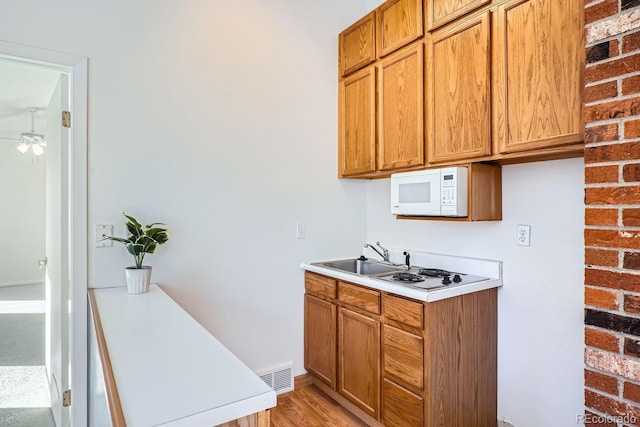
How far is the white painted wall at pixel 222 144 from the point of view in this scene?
207cm

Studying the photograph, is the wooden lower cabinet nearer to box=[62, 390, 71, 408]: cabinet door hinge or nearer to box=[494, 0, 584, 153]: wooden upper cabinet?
box=[494, 0, 584, 153]: wooden upper cabinet

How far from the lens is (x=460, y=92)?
2041 mm

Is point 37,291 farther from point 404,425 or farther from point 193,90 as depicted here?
point 404,425

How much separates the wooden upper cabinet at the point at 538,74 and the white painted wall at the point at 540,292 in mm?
292

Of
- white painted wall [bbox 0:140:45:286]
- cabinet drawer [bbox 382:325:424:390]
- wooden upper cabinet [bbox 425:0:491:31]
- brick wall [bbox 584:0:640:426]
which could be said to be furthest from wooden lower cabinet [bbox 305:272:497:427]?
white painted wall [bbox 0:140:45:286]

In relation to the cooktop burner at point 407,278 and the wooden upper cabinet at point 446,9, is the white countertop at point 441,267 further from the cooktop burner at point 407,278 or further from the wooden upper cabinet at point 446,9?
the wooden upper cabinet at point 446,9

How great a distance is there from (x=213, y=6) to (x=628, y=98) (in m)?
2.33

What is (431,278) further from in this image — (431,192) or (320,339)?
(320,339)

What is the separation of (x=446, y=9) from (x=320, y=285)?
1.94 m

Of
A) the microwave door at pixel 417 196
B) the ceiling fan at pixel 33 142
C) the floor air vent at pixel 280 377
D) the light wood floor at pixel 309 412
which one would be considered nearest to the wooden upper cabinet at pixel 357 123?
the microwave door at pixel 417 196

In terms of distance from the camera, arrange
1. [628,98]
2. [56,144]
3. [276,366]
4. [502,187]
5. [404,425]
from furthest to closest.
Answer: [276,366] → [56,144] → [502,187] → [404,425] → [628,98]

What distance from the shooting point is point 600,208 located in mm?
1293

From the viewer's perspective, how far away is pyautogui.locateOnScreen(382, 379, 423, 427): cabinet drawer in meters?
1.90

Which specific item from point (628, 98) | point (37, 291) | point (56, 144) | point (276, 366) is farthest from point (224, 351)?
point (37, 291)
